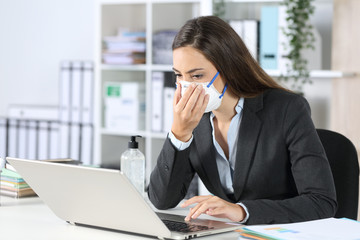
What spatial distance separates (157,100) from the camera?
3.54m

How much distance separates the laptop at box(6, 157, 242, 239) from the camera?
1.31m

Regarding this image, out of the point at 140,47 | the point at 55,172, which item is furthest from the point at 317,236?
the point at 140,47

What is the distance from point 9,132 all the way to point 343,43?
2490 mm

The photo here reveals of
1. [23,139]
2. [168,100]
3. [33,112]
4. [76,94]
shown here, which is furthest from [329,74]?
[23,139]

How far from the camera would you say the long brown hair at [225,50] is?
1834mm

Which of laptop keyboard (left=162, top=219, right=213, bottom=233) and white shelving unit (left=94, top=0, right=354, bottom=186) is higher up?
white shelving unit (left=94, top=0, right=354, bottom=186)

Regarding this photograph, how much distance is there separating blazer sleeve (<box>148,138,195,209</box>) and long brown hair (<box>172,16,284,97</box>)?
0.89 ft

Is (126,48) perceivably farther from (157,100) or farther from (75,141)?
(75,141)

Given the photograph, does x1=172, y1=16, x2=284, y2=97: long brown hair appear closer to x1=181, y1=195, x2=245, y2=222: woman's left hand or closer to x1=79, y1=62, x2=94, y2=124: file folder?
x1=181, y1=195, x2=245, y2=222: woman's left hand

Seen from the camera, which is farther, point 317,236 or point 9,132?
point 9,132

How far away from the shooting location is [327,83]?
3277 mm

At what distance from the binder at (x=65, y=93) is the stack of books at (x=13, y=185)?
6.23 ft

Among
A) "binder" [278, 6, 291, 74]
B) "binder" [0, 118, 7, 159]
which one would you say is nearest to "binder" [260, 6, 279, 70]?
"binder" [278, 6, 291, 74]

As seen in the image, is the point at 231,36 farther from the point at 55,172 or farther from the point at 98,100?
the point at 98,100
